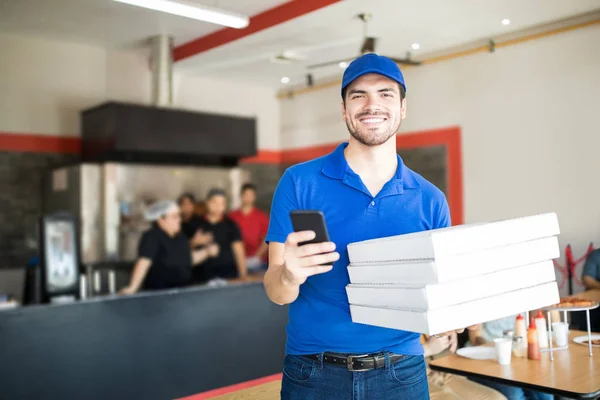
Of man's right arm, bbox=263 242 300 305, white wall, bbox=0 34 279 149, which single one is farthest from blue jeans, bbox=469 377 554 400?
white wall, bbox=0 34 279 149

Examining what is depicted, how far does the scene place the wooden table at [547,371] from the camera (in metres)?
2.38

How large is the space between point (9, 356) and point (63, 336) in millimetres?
290

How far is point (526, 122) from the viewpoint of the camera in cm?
512

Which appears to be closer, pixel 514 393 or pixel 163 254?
pixel 514 393

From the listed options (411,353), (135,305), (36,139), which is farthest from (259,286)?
(36,139)

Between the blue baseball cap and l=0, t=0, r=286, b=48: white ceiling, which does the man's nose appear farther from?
l=0, t=0, r=286, b=48: white ceiling

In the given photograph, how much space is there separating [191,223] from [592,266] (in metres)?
3.73

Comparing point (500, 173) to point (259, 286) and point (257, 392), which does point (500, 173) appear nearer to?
point (259, 286)

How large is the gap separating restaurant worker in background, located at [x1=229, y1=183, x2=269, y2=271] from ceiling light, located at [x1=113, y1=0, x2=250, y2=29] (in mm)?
2531

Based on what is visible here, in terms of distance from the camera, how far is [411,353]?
5.21 feet

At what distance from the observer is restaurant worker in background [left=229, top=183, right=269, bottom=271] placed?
21.8 feet

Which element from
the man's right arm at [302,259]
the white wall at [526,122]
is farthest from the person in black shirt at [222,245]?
the man's right arm at [302,259]

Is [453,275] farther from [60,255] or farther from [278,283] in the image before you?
[60,255]

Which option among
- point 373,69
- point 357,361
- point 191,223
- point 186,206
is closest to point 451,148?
point 191,223
